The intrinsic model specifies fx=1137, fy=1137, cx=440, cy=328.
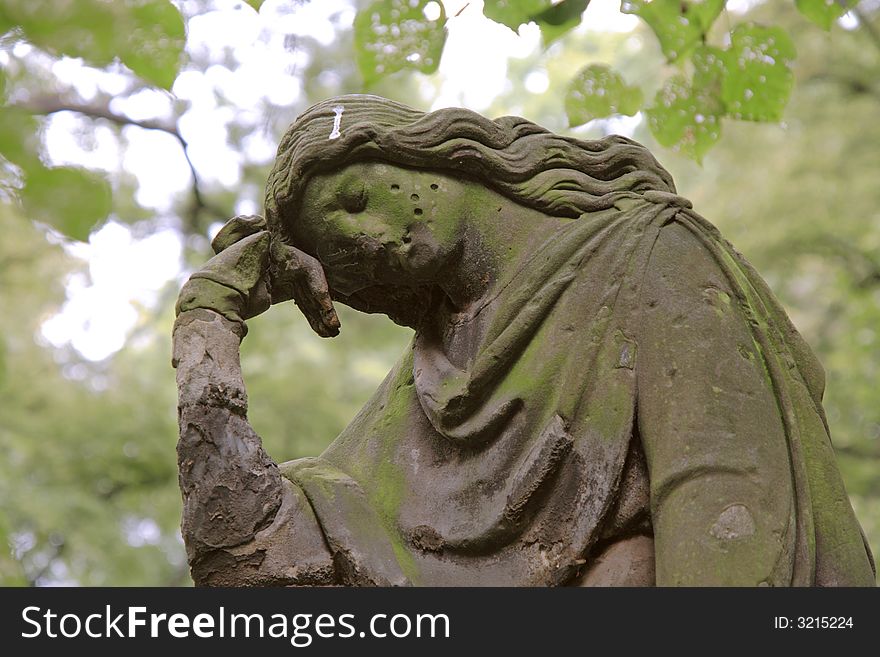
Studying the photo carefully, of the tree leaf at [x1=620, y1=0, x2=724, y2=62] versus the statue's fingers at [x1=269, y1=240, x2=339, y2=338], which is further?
the tree leaf at [x1=620, y1=0, x2=724, y2=62]

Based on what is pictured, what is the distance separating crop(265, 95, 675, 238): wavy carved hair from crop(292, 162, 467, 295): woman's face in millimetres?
34

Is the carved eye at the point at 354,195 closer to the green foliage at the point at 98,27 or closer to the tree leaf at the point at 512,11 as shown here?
the green foliage at the point at 98,27

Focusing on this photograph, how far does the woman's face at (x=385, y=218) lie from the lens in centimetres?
263

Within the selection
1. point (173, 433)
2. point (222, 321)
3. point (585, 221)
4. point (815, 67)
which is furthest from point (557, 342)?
point (815, 67)

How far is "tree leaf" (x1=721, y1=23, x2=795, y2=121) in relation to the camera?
134 inches

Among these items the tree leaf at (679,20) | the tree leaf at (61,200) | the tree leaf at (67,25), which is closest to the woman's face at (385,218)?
the tree leaf at (67,25)

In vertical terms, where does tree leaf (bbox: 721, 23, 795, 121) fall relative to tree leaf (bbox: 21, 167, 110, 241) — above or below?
above

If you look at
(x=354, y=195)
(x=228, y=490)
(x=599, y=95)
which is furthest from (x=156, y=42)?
(x=599, y=95)

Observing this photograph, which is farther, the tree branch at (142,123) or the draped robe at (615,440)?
the tree branch at (142,123)

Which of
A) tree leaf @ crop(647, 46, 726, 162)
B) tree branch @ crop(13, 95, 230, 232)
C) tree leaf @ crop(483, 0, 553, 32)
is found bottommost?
tree leaf @ crop(483, 0, 553, 32)

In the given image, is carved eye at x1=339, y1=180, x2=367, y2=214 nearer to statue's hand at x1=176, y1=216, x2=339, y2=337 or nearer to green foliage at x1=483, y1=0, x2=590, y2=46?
statue's hand at x1=176, y1=216, x2=339, y2=337

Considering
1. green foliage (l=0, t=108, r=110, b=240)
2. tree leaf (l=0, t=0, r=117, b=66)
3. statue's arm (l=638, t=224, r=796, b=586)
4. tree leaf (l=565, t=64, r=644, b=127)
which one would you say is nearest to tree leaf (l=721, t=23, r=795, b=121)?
tree leaf (l=565, t=64, r=644, b=127)

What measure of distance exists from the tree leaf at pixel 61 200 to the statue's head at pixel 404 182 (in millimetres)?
787

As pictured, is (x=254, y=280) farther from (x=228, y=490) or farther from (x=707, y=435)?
(x=707, y=435)
